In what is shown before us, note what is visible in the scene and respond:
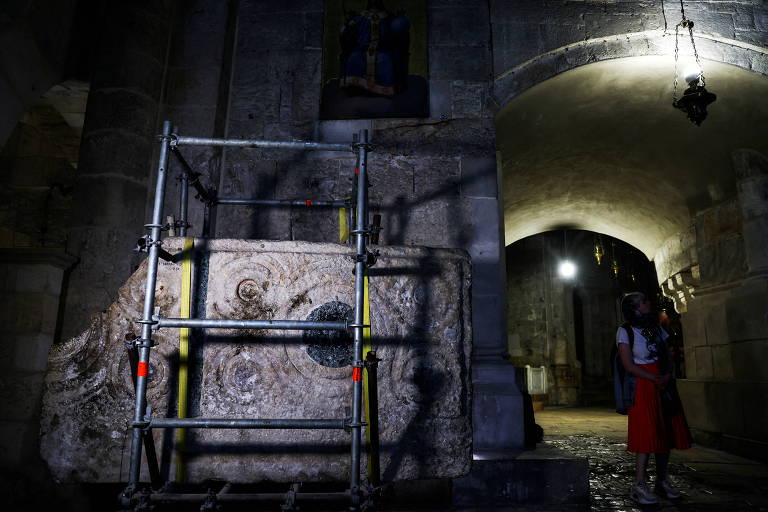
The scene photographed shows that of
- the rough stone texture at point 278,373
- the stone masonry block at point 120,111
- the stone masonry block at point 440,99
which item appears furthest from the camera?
the stone masonry block at point 440,99

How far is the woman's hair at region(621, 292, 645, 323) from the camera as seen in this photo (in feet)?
10.5

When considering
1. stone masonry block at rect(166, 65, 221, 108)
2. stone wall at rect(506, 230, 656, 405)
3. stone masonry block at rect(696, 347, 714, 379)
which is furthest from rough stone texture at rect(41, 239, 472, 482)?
stone wall at rect(506, 230, 656, 405)

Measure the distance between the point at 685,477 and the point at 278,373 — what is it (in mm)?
3358

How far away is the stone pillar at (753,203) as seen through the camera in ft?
16.4

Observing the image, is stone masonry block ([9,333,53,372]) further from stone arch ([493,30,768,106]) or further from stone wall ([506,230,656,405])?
stone wall ([506,230,656,405])

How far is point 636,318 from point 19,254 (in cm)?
395

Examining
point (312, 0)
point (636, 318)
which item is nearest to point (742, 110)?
point (636, 318)

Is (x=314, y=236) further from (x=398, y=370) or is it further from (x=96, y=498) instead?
(x=96, y=498)

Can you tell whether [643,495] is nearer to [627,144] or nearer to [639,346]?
[639,346]

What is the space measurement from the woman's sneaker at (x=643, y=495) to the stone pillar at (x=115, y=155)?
353 centimetres

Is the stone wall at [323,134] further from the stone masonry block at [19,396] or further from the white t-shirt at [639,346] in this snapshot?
the stone masonry block at [19,396]

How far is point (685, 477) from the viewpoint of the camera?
12.5 ft

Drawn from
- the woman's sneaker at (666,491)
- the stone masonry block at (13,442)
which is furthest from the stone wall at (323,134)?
the stone masonry block at (13,442)

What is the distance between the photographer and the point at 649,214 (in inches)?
270
